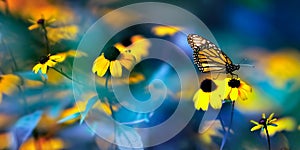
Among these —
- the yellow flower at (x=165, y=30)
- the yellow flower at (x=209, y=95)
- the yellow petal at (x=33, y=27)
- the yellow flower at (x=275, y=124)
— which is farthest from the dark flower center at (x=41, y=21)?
the yellow flower at (x=275, y=124)

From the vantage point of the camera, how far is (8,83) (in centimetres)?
83

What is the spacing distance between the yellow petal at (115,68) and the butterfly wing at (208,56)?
16 centimetres

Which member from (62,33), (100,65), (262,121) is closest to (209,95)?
(262,121)

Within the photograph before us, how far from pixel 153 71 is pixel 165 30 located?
9 cm

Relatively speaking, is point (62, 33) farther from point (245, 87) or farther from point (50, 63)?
point (245, 87)

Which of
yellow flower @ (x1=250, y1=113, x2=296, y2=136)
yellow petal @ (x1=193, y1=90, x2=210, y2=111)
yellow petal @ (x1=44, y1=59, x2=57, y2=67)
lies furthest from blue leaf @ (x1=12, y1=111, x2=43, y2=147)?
yellow flower @ (x1=250, y1=113, x2=296, y2=136)

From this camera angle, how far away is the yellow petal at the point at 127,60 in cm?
80

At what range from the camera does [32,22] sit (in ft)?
2.78

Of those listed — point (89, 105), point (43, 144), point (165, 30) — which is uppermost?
point (165, 30)

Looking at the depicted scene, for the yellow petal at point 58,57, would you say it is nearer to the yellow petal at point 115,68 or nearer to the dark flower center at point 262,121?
the yellow petal at point 115,68

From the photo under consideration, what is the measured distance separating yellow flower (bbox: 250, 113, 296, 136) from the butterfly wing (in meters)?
0.14

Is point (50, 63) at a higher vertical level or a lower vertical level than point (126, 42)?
lower

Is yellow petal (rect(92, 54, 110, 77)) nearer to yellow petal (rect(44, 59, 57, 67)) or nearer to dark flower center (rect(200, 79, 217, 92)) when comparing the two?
yellow petal (rect(44, 59, 57, 67))

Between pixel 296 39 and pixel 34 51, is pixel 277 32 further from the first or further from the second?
pixel 34 51
